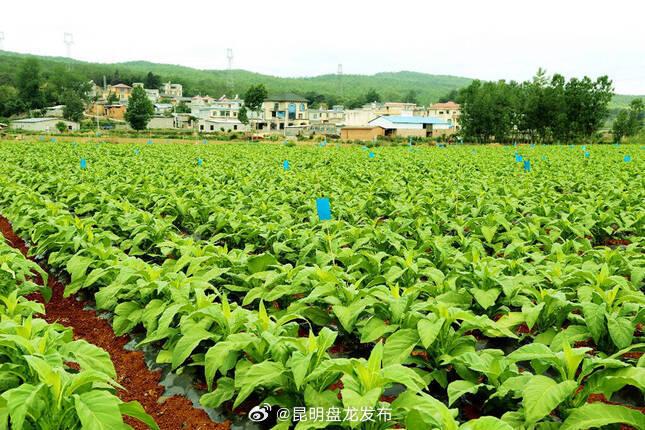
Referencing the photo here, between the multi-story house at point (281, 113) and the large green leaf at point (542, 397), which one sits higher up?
the multi-story house at point (281, 113)

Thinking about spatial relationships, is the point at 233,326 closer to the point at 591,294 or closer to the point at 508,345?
the point at 508,345

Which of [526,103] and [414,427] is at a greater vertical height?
[526,103]

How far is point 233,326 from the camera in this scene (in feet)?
11.0

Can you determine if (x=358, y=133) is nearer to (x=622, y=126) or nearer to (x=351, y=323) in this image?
(x=622, y=126)

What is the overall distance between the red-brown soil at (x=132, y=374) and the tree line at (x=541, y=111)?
51.3 m

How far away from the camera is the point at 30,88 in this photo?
86562 mm

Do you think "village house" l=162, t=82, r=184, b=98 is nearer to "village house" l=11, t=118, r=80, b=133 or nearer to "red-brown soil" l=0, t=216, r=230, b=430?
"village house" l=11, t=118, r=80, b=133

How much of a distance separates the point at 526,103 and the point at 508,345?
52.1 meters

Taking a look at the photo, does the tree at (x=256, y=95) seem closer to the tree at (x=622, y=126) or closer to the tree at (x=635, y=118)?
the tree at (x=622, y=126)

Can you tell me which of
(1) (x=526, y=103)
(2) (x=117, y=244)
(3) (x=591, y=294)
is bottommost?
(2) (x=117, y=244)

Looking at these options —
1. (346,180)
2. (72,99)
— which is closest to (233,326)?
(346,180)

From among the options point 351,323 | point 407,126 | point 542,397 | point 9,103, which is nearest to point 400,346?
point 351,323

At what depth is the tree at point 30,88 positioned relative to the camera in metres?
86.6

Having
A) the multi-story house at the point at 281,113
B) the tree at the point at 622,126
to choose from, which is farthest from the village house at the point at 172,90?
the tree at the point at 622,126
